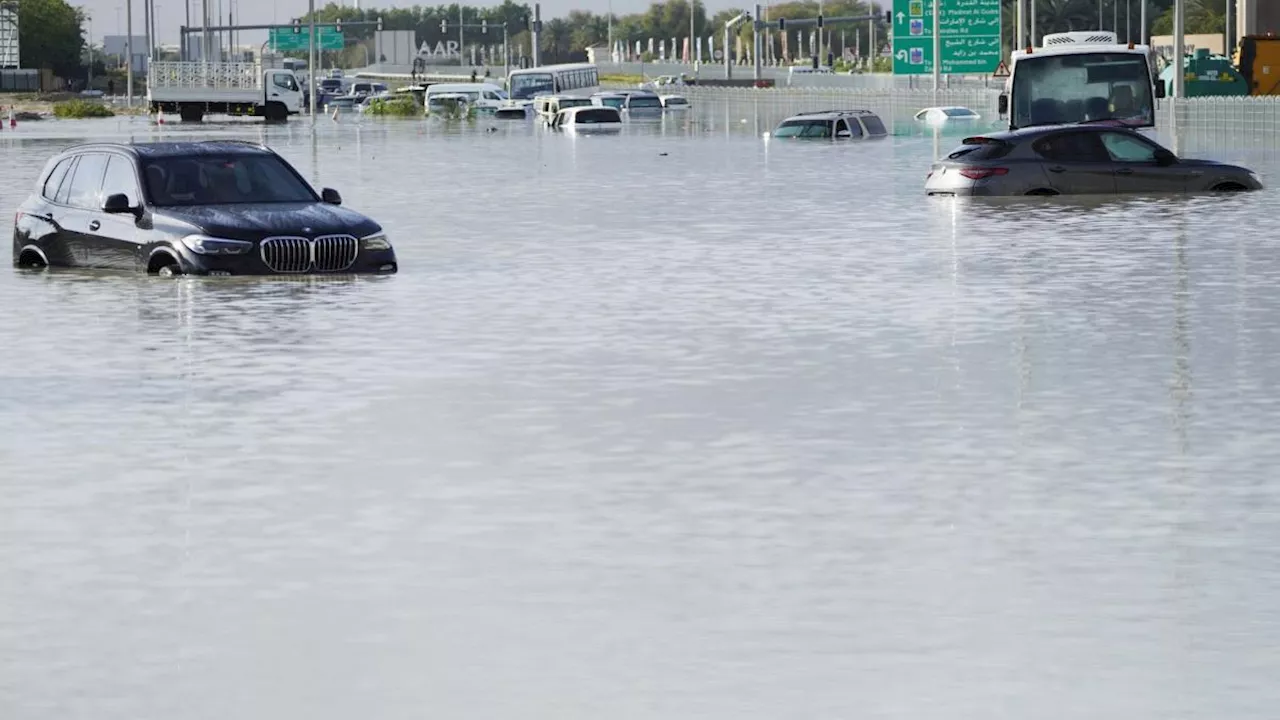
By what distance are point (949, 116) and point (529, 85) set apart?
142ft

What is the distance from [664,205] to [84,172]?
45.8 ft

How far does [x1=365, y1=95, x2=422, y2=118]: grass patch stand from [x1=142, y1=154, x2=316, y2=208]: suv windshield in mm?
93060

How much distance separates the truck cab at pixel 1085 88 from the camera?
4684 cm

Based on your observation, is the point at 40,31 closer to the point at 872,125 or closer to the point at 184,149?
the point at 872,125

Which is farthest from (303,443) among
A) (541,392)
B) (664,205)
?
(664,205)

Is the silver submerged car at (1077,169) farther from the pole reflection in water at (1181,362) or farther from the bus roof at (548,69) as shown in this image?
the bus roof at (548,69)

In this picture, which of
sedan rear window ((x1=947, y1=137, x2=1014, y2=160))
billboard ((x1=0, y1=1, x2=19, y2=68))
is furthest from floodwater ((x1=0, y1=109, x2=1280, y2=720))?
billboard ((x1=0, y1=1, x2=19, y2=68))

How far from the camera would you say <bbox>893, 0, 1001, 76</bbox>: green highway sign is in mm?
89000

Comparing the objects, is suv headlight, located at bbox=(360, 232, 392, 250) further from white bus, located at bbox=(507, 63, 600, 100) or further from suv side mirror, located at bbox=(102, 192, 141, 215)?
white bus, located at bbox=(507, 63, 600, 100)

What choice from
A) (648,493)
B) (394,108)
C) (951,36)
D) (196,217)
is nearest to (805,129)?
(951,36)

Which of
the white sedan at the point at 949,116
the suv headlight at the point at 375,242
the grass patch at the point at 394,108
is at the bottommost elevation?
the suv headlight at the point at 375,242

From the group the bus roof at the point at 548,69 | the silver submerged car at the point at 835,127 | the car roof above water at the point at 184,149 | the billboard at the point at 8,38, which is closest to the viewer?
the car roof above water at the point at 184,149

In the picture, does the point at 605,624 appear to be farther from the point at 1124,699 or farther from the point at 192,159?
the point at 192,159

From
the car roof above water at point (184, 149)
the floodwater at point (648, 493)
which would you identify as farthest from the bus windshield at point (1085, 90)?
the car roof above water at point (184, 149)
